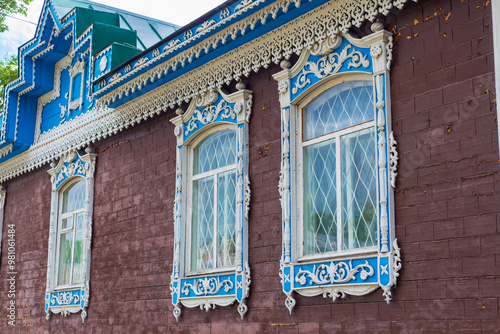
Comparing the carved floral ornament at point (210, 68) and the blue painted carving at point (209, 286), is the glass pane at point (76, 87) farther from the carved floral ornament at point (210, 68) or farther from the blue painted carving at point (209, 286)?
the blue painted carving at point (209, 286)

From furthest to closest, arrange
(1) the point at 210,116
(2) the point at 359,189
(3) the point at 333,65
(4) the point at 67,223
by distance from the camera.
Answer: (4) the point at 67,223 < (1) the point at 210,116 < (3) the point at 333,65 < (2) the point at 359,189

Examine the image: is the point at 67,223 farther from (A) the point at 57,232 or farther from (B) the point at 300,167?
(B) the point at 300,167

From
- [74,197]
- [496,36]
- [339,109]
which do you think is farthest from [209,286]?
[74,197]

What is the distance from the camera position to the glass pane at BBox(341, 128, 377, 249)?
707 centimetres

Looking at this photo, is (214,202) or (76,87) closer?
(214,202)

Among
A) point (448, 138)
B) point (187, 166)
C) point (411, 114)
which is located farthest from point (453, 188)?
point (187, 166)

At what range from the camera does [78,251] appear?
11992 mm

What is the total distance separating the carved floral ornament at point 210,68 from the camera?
7555 millimetres

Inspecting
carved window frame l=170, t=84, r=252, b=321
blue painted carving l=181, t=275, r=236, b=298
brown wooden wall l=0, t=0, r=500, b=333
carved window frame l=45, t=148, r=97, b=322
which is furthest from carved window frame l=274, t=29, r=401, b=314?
carved window frame l=45, t=148, r=97, b=322

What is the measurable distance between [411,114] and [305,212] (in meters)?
1.72

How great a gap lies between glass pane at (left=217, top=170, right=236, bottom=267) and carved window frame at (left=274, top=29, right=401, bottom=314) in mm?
1080

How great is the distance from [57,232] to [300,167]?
6193mm

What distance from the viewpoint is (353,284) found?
6.85 m

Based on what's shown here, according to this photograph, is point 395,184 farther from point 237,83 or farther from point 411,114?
point 237,83
